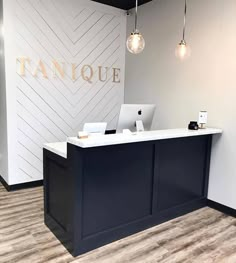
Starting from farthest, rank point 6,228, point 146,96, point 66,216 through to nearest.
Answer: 1. point 146,96
2. point 6,228
3. point 66,216

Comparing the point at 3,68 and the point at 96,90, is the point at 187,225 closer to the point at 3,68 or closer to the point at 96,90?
the point at 96,90

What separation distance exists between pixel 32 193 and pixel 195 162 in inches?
98.0

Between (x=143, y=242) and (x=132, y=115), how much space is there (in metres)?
1.41

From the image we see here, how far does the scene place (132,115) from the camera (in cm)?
301

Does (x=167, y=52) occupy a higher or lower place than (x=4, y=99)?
higher

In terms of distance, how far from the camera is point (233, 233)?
2.89 m

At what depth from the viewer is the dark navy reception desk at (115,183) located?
2357mm

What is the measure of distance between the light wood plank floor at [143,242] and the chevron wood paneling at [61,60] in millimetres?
1233

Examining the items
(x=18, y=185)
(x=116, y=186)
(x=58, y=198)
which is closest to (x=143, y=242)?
(x=116, y=186)

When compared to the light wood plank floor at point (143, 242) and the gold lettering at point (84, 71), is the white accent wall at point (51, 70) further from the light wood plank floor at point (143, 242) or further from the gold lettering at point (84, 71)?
the light wood plank floor at point (143, 242)

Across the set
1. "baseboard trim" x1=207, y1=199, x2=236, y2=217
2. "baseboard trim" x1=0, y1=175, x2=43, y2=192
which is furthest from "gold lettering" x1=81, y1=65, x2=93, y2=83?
"baseboard trim" x1=207, y1=199, x2=236, y2=217

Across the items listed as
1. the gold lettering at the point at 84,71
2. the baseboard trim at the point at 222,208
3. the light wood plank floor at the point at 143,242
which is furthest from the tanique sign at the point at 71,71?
the baseboard trim at the point at 222,208

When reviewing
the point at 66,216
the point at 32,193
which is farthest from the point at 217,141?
the point at 32,193

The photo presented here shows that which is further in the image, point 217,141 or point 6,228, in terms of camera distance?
point 217,141
